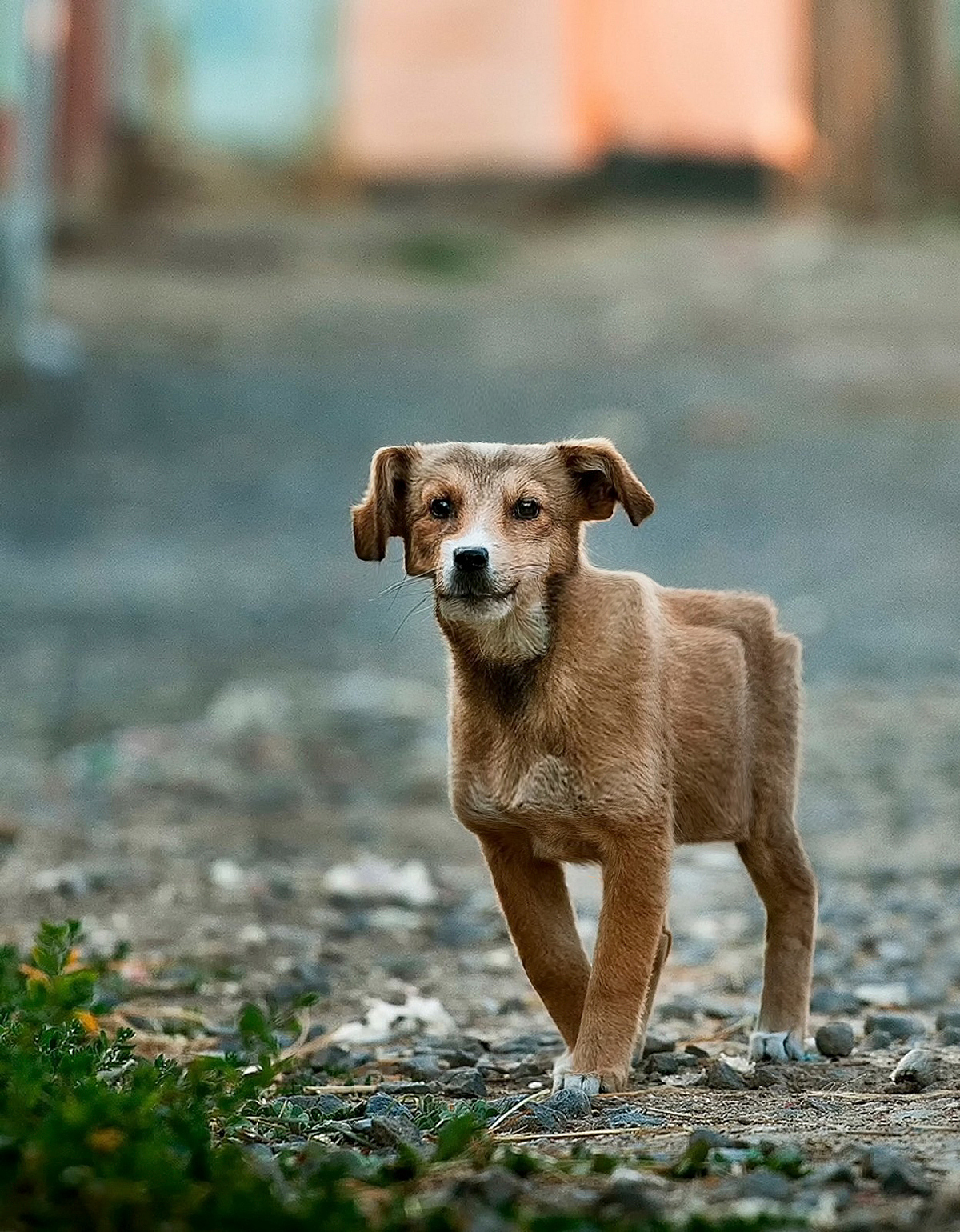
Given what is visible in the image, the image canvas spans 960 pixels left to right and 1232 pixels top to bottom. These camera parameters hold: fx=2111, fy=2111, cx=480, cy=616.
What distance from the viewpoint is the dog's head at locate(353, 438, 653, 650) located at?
14.4 ft

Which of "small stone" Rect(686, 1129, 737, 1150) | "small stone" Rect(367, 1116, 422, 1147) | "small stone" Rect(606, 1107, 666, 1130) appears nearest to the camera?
"small stone" Rect(686, 1129, 737, 1150)

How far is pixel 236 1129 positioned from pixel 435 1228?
3.40ft

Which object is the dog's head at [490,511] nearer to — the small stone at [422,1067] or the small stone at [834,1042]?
the small stone at [422,1067]

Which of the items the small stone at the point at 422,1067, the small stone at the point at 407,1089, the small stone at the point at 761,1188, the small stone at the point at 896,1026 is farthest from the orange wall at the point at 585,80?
the small stone at the point at 761,1188

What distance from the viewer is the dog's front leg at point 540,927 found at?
475 centimetres

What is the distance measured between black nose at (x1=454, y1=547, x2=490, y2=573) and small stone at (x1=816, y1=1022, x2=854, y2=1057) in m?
1.63

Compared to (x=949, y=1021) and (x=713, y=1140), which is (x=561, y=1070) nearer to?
(x=713, y=1140)

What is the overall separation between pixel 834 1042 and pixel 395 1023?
4.02ft

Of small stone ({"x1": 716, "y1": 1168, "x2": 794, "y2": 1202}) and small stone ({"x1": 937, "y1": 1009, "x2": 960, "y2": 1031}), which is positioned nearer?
small stone ({"x1": 716, "y1": 1168, "x2": 794, "y2": 1202})

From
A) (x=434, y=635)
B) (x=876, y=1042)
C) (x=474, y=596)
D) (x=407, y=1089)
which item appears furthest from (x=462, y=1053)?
(x=434, y=635)

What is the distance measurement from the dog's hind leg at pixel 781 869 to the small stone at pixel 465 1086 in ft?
2.22

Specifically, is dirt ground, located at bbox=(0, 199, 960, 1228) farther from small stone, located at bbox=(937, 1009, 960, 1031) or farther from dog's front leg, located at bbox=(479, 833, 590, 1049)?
dog's front leg, located at bbox=(479, 833, 590, 1049)

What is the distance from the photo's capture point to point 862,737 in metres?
10.3

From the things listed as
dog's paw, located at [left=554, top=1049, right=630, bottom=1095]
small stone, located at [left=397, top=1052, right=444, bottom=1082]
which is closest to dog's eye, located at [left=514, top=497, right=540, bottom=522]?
dog's paw, located at [left=554, top=1049, right=630, bottom=1095]
